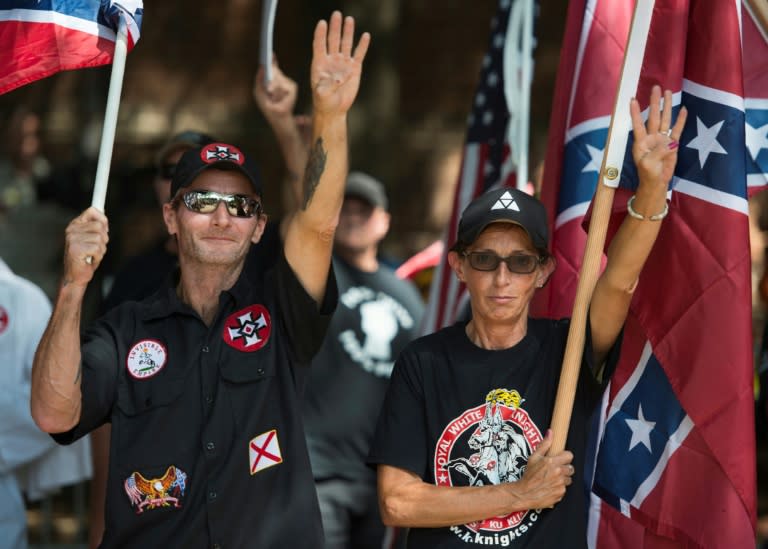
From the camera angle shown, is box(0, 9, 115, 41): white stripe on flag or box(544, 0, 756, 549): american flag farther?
box(0, 9, 115, 41): white stripe on flag

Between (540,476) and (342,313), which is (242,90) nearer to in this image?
(342,313)

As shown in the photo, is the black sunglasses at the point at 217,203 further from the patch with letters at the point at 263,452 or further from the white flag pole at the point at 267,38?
the white flag pole at the point at 267,38

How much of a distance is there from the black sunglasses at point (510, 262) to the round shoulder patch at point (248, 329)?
26.0 inches

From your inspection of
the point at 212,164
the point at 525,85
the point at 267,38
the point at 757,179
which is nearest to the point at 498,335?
the point at 212,164

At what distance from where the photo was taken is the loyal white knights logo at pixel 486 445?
12.4 ft

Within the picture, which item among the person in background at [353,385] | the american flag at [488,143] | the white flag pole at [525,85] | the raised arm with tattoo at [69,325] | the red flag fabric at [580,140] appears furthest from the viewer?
the person in background at [353,385]

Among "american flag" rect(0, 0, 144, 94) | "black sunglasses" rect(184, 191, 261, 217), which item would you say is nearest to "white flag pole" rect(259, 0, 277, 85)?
"american flag" rect(0, 0, 144, 94)

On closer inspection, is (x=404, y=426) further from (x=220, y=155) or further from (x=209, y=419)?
(x=220, y=155)

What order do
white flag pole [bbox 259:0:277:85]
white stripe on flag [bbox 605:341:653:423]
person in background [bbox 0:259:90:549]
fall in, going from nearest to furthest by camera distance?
white stripe on flag [bbox 605:341:653:423] < white flag pole [bbox 259:0:277:85] < person in background [bbox 0:259:90:549]

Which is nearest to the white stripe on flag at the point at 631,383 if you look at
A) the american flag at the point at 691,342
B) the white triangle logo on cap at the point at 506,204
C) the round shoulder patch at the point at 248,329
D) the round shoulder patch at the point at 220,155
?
the american flag at the point at 691,342

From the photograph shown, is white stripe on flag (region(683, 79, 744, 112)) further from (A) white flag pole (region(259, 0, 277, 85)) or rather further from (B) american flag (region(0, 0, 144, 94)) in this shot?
(B) american flag (region(0, 0, 144, 94))

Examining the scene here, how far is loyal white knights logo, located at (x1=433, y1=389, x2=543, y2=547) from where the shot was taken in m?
3.77

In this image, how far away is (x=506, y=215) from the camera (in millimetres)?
3885

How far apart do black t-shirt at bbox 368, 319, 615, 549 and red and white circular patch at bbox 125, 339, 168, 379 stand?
0.68 meters
